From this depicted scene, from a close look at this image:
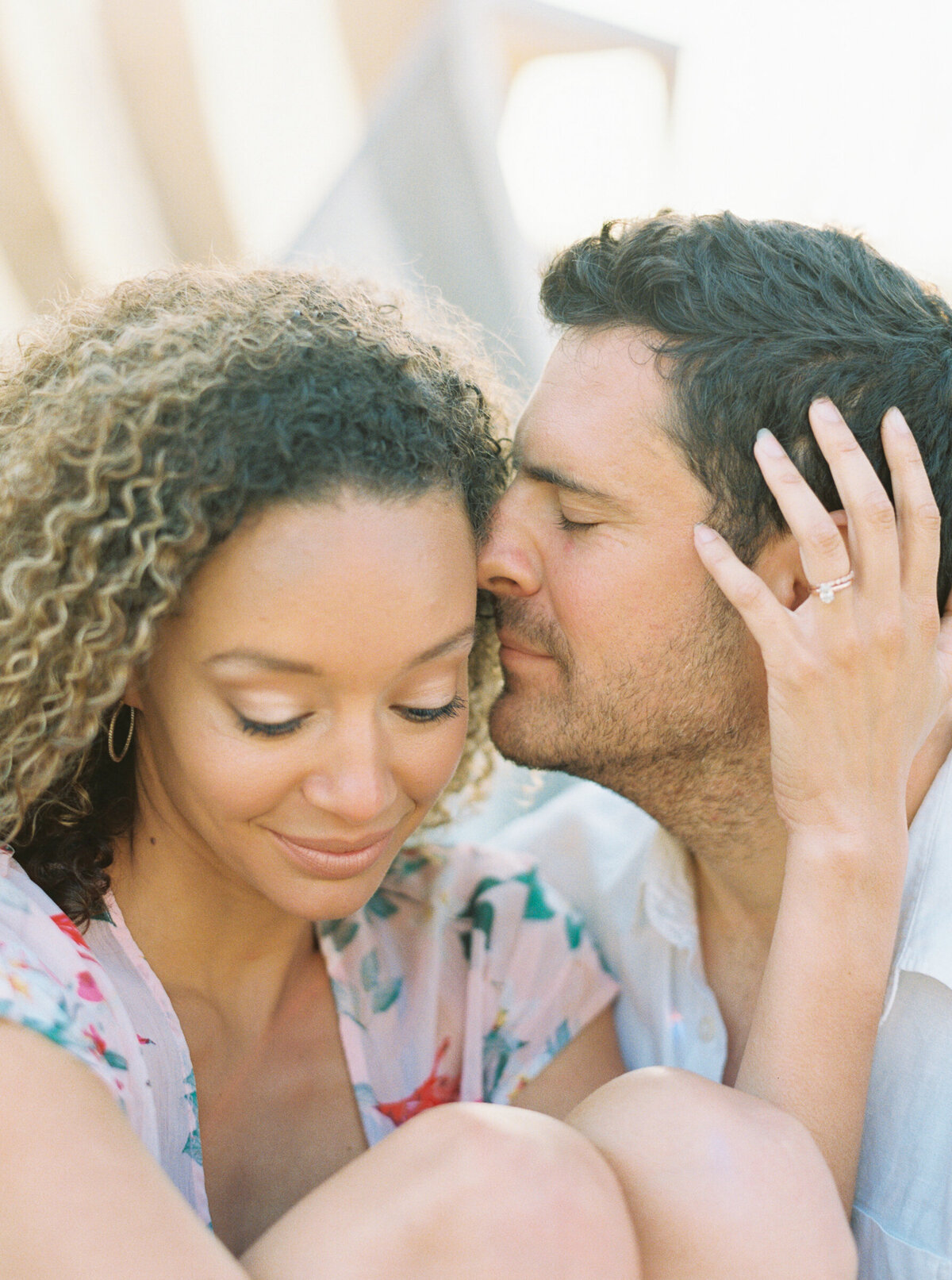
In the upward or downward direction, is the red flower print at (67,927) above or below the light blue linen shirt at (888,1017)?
above

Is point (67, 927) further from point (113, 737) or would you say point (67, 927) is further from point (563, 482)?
point (563, 482)

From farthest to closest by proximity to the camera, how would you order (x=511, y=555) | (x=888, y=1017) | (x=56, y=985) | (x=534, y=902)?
(x=534, y=902) < (x=511, y=555) < (x=888, y=1017) < (x=56, y=985)

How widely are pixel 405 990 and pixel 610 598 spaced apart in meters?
0.82

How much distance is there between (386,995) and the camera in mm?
2137

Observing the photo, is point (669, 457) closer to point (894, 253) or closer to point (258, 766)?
point (258, 766)

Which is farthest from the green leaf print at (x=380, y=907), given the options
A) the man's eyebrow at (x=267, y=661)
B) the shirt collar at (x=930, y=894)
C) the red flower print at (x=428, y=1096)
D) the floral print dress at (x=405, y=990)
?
the shirt collar at (x=930, y=894)

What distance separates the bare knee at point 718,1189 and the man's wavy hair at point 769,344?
3.32ft

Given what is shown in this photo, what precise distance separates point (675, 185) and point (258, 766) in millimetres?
3483

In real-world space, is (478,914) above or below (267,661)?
below

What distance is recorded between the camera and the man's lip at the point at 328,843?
66.7 inches

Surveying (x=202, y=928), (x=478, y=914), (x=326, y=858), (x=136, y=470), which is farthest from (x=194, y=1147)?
(x=136, y=470)

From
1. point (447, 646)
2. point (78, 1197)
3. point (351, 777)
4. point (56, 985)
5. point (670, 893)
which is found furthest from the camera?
point (670, 893)

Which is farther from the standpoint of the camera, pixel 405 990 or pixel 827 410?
pixel 405 990

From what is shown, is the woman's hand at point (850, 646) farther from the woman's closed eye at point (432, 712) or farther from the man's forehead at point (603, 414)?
the woman's closed eye at point (432, 712)
